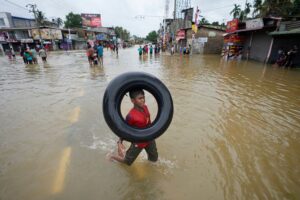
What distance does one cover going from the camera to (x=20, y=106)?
5.40 meters

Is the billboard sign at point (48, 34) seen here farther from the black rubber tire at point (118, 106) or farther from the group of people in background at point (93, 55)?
the black rubber tire at point (118, 106)

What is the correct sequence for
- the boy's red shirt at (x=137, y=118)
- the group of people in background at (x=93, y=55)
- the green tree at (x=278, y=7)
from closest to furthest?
1. the boy's red shirt at (x=137, y=118)
2. the group of people in background at (x=93, y=55)
3. the green tree at (x=278, y=7)

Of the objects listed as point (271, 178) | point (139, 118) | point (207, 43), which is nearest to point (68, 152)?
point (139, 118)

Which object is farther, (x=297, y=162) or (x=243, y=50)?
(x=243, y=50)

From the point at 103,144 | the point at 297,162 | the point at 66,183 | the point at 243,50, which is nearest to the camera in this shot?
the point at 66,183

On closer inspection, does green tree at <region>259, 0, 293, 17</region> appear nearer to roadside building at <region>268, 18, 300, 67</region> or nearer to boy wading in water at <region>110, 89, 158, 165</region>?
roadside building at <region>268, 18, 300, 67</region>

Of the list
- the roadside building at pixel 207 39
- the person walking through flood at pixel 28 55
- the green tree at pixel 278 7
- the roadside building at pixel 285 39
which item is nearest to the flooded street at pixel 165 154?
the roadside building at pixel 285 39

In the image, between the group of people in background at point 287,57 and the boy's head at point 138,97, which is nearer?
the boy's head at point 138,97

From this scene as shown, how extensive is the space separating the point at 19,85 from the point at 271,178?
383 inches

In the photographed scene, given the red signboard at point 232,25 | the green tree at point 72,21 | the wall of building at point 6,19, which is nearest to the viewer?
the red signboard at point 232,25

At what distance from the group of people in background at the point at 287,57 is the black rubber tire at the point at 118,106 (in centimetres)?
1520

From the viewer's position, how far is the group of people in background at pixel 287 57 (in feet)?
42.8

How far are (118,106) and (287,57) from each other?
16133mm

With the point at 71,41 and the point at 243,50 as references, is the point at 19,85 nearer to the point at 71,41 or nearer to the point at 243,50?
the point at 243,50
